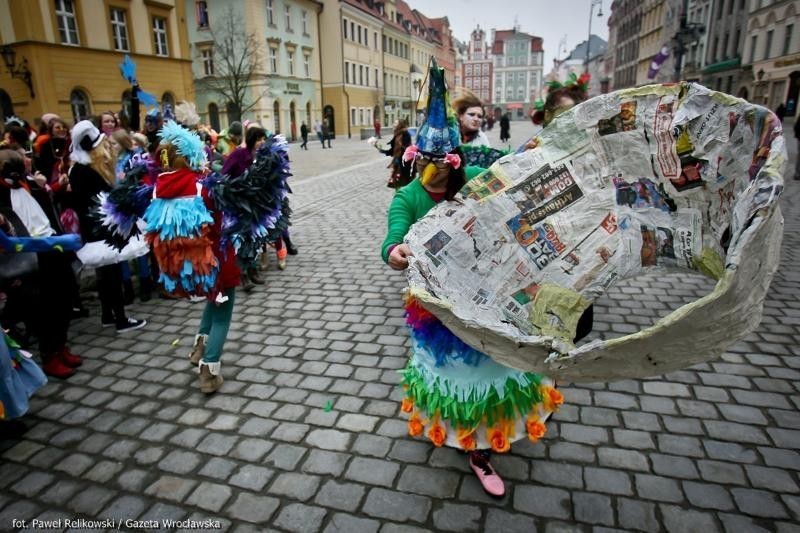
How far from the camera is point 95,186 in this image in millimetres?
4723

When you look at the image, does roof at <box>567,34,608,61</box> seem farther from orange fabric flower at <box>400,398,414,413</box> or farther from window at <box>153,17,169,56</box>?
orange fabric flower at <box>400,398,414,413</box>

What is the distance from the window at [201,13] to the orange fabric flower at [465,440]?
40.2 metres

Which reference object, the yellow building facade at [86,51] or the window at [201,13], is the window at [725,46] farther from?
the yellow building facade at [86,51]

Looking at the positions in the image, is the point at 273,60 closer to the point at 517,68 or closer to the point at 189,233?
the point at 189,233

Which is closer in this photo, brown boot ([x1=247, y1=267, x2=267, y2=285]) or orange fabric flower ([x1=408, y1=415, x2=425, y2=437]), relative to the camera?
orange fabric flower ([x1=408, y1=415, x2=425, y2=437])

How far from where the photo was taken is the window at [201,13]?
3484 cm

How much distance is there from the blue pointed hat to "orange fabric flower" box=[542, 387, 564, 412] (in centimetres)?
143

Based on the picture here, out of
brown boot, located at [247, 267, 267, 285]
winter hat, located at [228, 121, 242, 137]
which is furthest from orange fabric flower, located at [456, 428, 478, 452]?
winter hat, located at [228, 121, 242, 137]

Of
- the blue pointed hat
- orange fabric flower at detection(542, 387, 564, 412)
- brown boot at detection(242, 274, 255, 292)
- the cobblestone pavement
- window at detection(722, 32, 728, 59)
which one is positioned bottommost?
the cobblestone pavement

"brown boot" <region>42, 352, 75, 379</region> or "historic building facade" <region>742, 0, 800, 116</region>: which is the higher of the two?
"historic building facade" <region>742, 0, 800, 116</region>

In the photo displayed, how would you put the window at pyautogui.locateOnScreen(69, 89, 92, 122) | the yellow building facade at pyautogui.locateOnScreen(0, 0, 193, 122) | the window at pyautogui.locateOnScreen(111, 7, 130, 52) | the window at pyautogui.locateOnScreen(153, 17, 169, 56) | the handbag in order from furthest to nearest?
the window at pyautogui.locateOnScreen(153, 17, 169, 56) < the window at pyautogui.locateOnScreen(111, 7, 130, 52) < the window at pyautogui.locateOnScreen(69, 89, 92, 122) < the yellow building facade at pyautogui.locateOnScreen(0, 0, 193, 122) < the handbag

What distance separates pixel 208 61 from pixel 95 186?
117 feet

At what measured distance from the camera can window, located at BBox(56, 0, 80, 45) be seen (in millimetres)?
21906

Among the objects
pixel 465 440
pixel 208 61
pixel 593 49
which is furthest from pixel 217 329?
pixel 593 49
